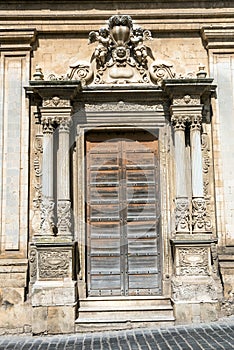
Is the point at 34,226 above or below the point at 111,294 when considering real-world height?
above

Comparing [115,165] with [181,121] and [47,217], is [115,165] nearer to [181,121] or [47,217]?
[181,121]

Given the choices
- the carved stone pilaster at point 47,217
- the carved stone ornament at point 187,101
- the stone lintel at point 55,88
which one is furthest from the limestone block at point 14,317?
the carved stone ornament at point 187,101

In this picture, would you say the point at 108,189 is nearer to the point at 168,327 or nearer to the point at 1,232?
the point at 1,232

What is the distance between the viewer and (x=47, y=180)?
8820 mm

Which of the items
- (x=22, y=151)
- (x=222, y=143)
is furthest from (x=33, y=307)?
(x=222, y=143)

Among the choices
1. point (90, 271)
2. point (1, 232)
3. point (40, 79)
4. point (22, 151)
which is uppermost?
point (40, 79)

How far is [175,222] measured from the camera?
346 inches

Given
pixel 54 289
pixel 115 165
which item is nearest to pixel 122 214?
pixel 115 165

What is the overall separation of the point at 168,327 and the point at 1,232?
3.54 meters

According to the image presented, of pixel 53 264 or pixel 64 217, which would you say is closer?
pixel 53 264

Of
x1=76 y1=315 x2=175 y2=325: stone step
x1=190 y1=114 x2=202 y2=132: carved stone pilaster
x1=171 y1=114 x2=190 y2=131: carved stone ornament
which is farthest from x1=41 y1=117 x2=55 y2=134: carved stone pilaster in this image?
x1=76 y1=315 x2=175 y2=325: stone step

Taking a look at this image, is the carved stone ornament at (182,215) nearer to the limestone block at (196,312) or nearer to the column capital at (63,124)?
the limestone block at (196,312)

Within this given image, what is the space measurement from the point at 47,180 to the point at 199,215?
292cm

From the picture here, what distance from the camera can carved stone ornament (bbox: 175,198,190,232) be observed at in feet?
28.5
